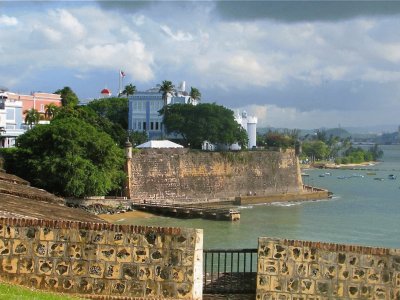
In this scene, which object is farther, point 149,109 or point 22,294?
point 149,109

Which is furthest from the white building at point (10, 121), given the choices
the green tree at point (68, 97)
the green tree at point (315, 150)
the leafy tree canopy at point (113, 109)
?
the green tree at point (315, 150)

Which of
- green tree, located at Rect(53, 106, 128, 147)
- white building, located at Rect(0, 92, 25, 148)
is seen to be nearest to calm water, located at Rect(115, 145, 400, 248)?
green tree, located at Rect(53, 106, 128, 147)

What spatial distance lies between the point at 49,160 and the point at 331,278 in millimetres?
31430

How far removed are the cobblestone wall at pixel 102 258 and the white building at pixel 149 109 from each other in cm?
5877

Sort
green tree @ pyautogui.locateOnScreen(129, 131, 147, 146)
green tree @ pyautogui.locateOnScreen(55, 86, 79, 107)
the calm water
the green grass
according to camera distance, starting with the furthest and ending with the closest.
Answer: green tree @ pyautogui.locateOnScreen(55, 86, 79, 107)
green tree @ pyautogui.locateOnScreen(129, 131, 147, 146)
the calm water
the green grass

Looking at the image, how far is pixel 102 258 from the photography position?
908cm

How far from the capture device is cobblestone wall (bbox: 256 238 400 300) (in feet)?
30.5

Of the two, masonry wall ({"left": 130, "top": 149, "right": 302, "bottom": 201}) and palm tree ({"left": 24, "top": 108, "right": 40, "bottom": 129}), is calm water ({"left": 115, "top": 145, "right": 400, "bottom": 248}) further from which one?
palm tree ({"left": 24, "top": 108, "right": 40, "bottom": 129})

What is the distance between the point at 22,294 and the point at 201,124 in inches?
2045

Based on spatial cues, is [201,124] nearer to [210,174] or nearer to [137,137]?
[210,174]

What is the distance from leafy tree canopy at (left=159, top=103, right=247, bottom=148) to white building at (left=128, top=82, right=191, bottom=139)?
6.46m

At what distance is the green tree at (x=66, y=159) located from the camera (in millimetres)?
38906

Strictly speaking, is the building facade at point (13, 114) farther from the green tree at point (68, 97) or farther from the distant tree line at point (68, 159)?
the distant tree line at point (68, 159)

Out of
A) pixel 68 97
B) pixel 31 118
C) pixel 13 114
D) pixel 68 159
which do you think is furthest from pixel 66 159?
pixel 68 97
